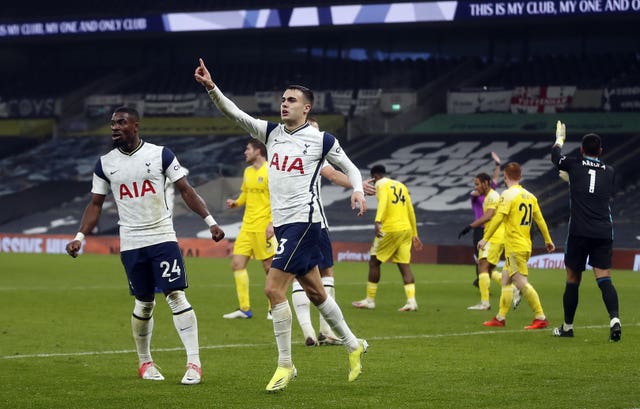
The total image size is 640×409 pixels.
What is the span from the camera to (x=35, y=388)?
9.45 m

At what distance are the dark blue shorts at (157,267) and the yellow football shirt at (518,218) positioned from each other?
6340mm

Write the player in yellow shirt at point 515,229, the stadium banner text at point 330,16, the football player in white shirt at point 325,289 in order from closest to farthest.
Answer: the football player in white shirt at point 325,289 → the player in yellow shirt at point 515,229 → the stadium banner text at point 330,16

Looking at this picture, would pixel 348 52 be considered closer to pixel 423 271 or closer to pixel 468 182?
pixel 468 182

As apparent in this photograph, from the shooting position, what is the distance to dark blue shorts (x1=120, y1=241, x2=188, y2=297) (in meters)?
9.94

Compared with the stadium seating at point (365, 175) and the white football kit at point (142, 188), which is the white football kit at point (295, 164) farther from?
the stadium seating at point (365, 175)

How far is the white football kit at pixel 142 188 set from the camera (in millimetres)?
10016

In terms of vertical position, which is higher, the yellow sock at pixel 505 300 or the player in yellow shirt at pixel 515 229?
the player in yellow shirt at pixel 515 229

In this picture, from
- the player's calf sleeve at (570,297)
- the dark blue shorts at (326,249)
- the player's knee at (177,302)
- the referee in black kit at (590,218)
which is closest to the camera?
the player's knee at (177,302)

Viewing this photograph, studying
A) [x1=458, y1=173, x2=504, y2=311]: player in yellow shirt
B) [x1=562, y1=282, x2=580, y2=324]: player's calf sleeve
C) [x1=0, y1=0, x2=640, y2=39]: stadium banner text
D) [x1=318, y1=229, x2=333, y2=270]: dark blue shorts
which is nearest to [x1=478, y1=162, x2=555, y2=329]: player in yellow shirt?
[x1=562, y1=282, x2=580, y2=324]: player's calf sleeve

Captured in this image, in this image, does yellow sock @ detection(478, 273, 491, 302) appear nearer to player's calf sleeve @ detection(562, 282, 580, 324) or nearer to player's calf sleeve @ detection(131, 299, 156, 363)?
player's calf sleeve @ detection(562, 282, 580, 324)

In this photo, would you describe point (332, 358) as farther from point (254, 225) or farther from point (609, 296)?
point (254, 225)

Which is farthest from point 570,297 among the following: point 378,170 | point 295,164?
point 378,170

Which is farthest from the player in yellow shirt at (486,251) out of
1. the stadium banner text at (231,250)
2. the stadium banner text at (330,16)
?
the stadium banner text at (330,16)

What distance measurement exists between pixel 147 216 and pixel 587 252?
18.5 feet
